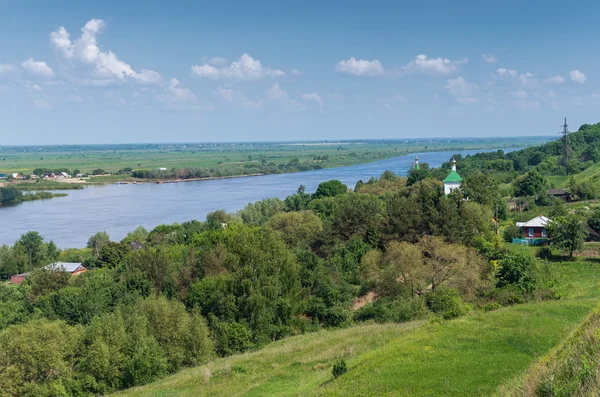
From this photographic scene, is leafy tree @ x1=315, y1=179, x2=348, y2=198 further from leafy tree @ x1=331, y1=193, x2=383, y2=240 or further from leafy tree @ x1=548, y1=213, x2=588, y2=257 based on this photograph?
leafy tree @ x1=548, y1=213, x2=588, y2=257

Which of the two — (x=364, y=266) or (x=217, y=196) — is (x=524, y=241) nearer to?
(x=364, y=266)

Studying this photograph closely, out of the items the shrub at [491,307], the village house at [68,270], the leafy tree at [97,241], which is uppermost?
the shrub at [491,307]

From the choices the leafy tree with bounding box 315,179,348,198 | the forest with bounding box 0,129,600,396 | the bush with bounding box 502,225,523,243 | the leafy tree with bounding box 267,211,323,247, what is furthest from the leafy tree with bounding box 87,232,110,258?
the bush with bounding box 502,225,523,243

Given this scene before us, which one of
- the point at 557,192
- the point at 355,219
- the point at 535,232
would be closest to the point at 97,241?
the point at 355,219

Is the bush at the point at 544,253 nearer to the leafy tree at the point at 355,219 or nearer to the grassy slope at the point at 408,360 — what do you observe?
the leafy tree at the point at 355,219

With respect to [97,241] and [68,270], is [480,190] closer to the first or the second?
[68,270]

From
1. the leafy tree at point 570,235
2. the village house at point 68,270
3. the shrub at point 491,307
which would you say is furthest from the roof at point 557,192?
the village house at point 68,270
